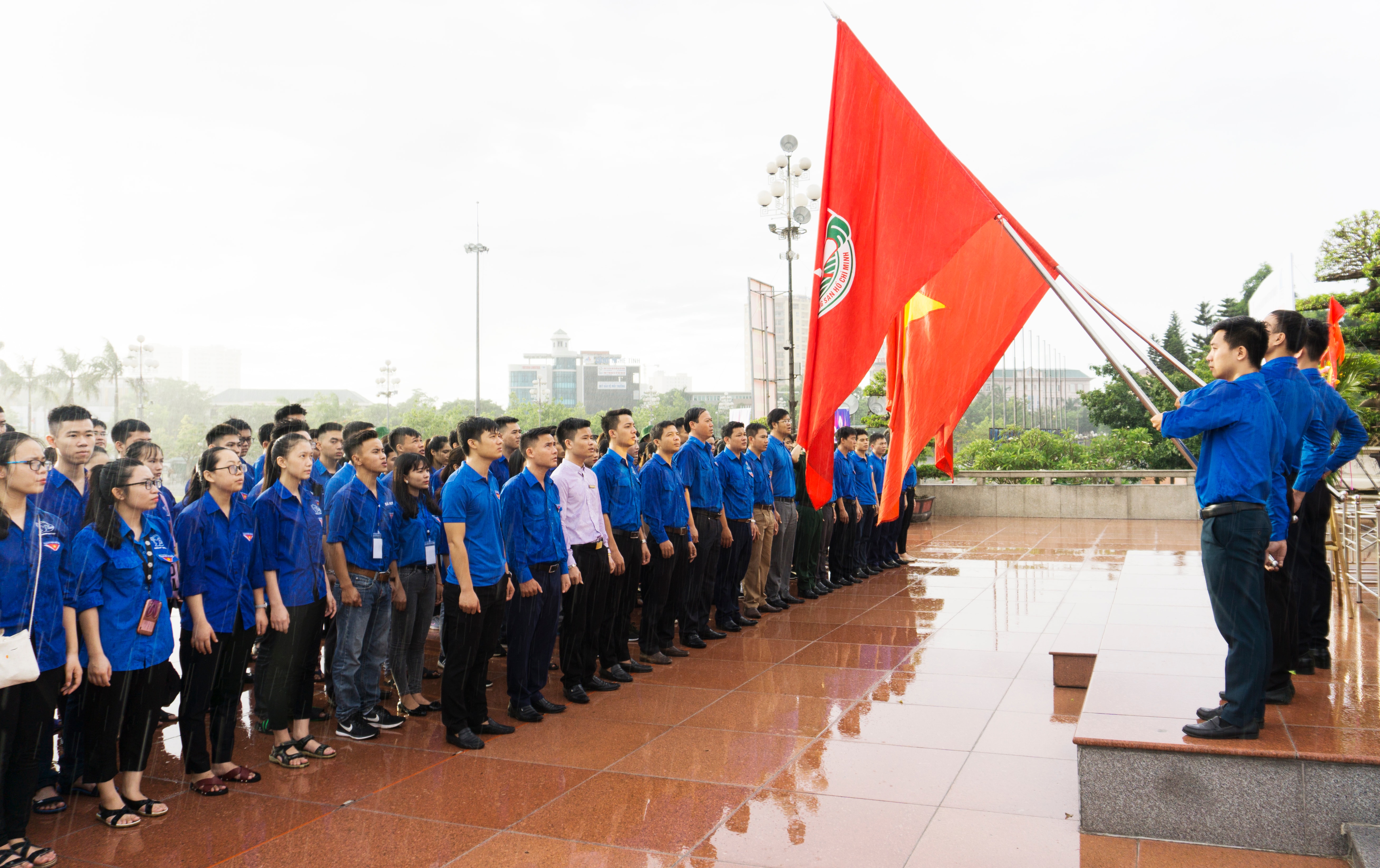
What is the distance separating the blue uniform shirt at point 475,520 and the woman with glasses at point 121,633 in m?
1.27

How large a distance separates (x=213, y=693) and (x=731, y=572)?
4.18 metres

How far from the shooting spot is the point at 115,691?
3473 millimetres

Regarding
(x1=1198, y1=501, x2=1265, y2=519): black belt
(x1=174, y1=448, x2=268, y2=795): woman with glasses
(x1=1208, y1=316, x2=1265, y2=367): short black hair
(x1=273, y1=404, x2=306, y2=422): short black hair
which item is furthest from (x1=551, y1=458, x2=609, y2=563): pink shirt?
(x1=1208, y1=316, x2=1265, y2=367): short black hair

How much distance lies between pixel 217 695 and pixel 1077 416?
51544 mm

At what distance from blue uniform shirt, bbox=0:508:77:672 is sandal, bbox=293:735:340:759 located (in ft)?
4.19

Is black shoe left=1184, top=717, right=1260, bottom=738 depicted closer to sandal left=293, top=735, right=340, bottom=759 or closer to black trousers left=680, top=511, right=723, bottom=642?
sandal left=293, top=735, right=340, bottom=759

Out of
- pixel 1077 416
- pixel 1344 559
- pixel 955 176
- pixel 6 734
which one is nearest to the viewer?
pixel 6 734

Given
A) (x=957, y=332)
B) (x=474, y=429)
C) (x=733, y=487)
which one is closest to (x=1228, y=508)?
(x=957, y=332)

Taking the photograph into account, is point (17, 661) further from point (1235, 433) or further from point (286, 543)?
point (1235, 433)

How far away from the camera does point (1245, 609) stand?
10.5ft

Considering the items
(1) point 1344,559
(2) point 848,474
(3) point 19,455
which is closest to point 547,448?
(3) point 19,455

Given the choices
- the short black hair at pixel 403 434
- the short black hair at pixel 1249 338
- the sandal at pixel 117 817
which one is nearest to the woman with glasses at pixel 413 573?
the short black hair at pixel 403 434

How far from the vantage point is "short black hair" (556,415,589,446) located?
17.3 ft

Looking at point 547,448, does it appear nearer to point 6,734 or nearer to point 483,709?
point 483,709
